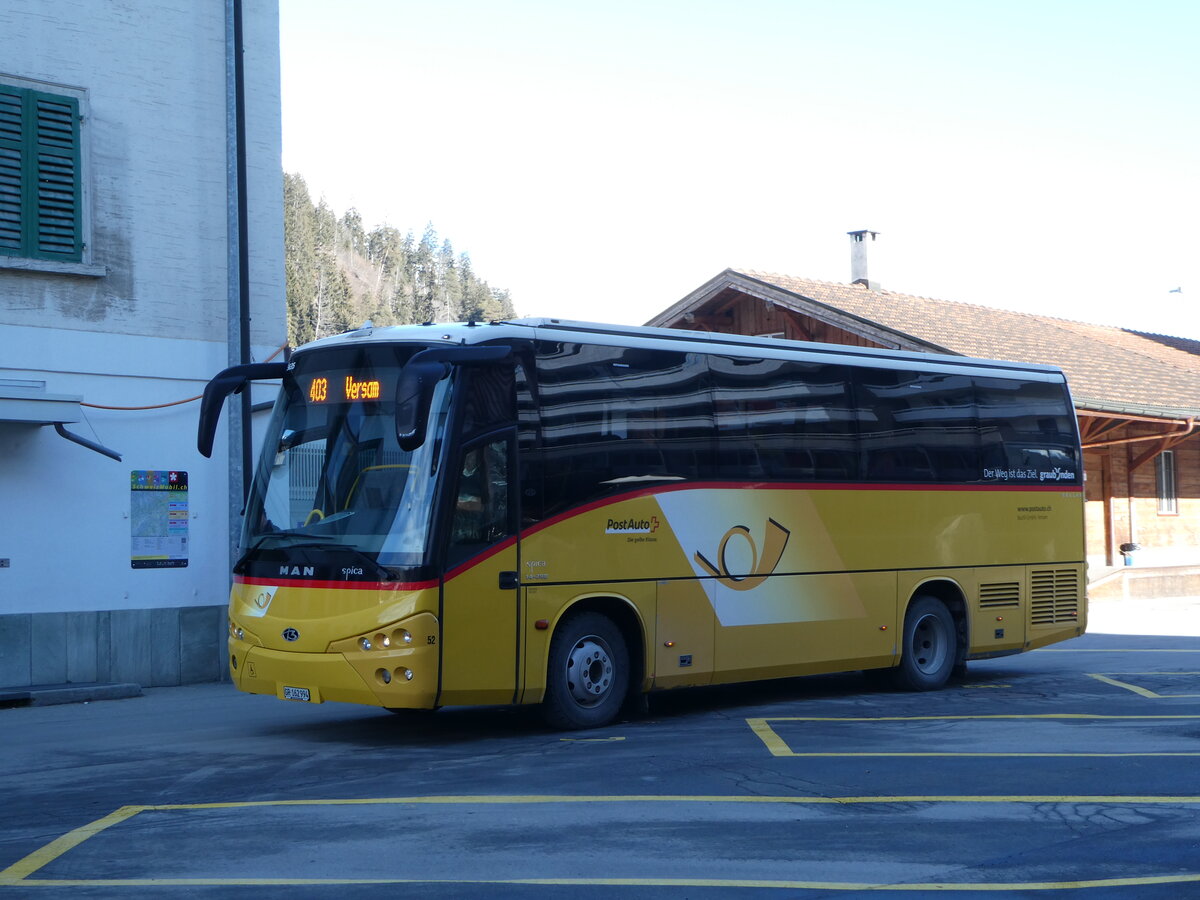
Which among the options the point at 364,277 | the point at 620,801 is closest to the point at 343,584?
the point at 620,801

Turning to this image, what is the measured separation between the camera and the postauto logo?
1105 centimetres

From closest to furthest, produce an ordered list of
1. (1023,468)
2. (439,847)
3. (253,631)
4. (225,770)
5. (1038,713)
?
(439,847) < (225,770) < (253,631) < (1038,713) < (1023,468)

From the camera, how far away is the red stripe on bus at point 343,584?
9.78 metres

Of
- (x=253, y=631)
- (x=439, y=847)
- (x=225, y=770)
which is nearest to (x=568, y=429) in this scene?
(x=253, y=631)

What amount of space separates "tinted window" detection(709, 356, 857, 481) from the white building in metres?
6.36

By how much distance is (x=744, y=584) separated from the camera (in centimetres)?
1209

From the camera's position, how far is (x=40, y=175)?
48.2 feet

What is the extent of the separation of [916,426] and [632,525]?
151 inches

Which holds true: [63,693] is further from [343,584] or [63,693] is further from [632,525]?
[632,525]

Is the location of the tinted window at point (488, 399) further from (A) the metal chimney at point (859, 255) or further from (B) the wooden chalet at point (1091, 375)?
(A) the metal chimney at point (859, 255)

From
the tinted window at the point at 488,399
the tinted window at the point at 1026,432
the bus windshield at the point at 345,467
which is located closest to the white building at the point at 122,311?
the bus windshield at the point at 345,467

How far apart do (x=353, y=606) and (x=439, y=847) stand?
3220 millimetres

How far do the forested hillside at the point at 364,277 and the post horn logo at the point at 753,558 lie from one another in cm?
6469

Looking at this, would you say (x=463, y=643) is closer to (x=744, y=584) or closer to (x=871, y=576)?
(x=744, y=584)
